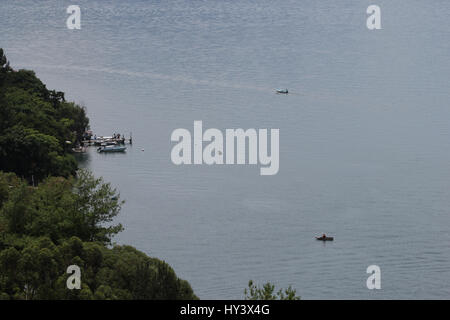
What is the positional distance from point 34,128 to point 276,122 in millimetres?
28126

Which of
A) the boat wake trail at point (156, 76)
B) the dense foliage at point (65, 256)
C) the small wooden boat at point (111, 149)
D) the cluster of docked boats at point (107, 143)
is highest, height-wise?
the boat wake trail at point (156, 76)

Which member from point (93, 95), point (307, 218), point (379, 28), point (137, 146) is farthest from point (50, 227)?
point (379, 28)

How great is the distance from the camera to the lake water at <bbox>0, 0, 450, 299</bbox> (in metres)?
66.7

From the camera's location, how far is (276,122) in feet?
330

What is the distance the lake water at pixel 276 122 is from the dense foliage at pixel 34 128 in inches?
191

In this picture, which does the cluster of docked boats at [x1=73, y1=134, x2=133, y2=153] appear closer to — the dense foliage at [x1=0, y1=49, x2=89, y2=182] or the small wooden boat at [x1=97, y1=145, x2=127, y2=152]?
the small wooden boat at [x1=97, y1=145, x2=127, y2=152]

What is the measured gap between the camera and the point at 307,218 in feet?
242

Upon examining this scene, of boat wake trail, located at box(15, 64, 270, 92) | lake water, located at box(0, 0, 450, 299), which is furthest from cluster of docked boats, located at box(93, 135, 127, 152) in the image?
boat wake trail, located at box(15, 64, 270, 92)

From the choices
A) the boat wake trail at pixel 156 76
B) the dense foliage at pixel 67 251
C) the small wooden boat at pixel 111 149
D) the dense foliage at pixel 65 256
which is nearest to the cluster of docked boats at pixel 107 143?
the small wooden boat at pixel 111 149

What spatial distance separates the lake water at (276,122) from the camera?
66688mm

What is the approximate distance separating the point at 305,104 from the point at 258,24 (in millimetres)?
49609

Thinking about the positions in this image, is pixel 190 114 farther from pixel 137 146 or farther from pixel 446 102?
pixel 446 102

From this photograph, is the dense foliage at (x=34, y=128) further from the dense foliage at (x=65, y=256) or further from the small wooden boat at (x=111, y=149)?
the dense foliage at (x=65, y=256)

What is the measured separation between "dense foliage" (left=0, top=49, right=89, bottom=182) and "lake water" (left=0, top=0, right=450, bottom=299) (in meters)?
4.86
